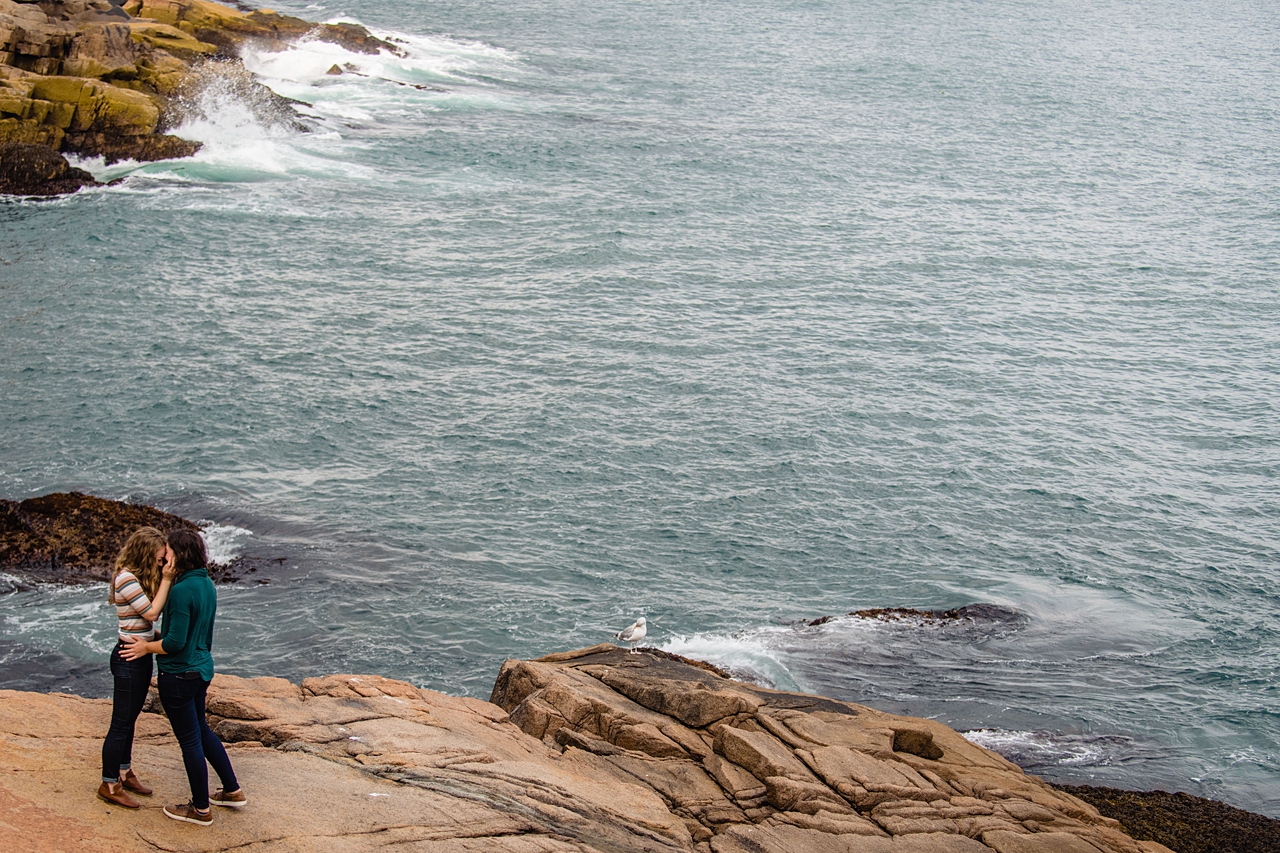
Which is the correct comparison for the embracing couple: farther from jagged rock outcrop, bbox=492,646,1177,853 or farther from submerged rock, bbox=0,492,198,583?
submerged rock, bbox=0,492,198,583

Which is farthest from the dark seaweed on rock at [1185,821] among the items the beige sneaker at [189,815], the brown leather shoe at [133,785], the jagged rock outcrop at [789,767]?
the brown leather shoe at [133,785]

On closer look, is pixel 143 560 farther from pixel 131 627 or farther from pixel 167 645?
pixel 167 645

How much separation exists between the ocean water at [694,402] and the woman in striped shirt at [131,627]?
39.2 ft

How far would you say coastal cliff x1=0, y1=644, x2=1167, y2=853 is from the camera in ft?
33.5

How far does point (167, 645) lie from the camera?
948cm

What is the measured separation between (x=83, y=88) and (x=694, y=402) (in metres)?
36.9

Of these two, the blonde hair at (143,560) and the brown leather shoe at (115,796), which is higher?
the blonde hair at (143,560)

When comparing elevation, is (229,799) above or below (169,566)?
below

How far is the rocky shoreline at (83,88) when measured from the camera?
50.1 m

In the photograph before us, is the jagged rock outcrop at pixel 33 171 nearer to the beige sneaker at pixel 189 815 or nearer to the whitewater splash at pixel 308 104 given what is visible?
the whitewater splash at pixel 308 104

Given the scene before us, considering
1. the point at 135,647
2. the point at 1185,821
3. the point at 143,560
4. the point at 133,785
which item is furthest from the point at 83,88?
the point at 1185,821

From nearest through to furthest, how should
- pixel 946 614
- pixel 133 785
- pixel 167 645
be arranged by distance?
pixel 167 645 → pixel 133 785 → pixel 946 614

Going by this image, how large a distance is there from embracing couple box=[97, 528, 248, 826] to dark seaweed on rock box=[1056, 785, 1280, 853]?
49.2ft

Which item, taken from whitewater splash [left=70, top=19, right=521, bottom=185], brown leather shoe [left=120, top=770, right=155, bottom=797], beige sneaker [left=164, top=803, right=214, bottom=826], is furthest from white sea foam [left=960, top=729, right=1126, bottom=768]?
whitewater splash [left=70, top=19, right=521, bottom=185]
